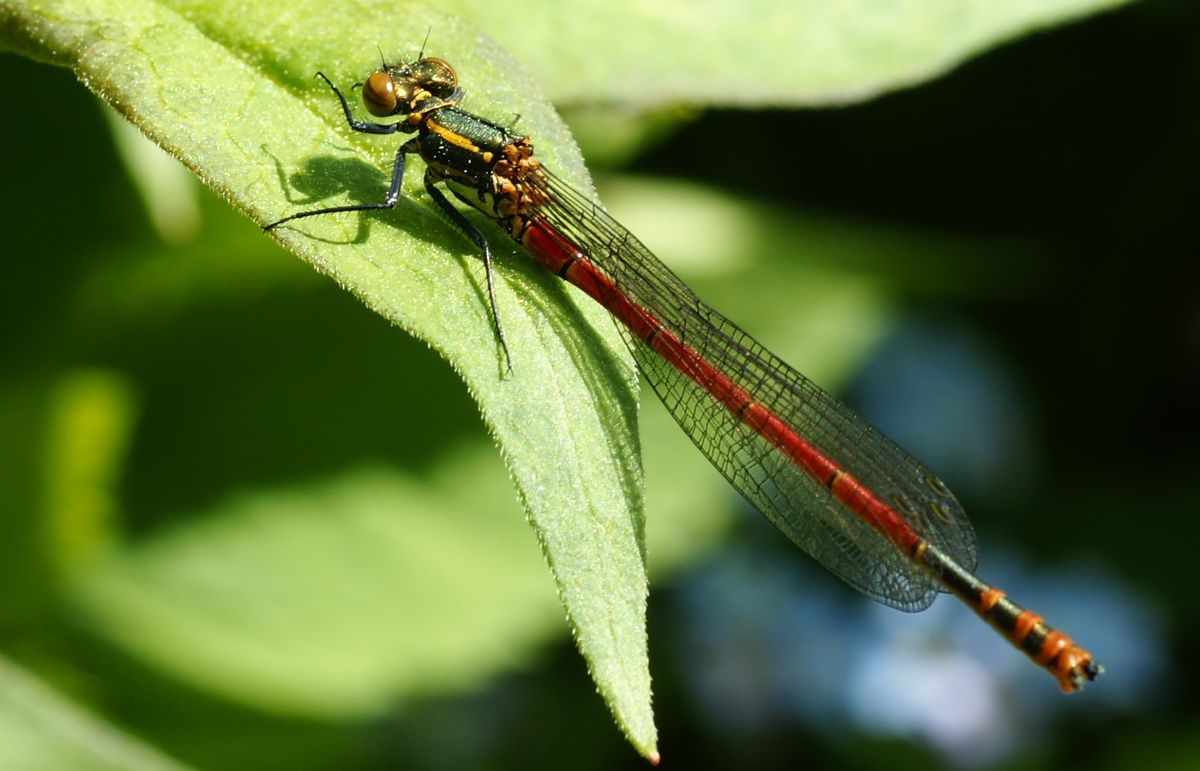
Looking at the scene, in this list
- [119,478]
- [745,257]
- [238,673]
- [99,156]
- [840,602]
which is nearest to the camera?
[99,156]

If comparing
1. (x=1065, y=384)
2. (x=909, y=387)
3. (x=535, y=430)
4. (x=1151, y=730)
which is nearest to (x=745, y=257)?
(x=909, y=387)

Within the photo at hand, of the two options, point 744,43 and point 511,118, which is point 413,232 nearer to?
point 511,118

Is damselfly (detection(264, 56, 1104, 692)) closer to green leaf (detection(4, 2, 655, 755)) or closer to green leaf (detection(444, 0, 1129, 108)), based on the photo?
green leaf (detection(444, 0, 1129, 108))

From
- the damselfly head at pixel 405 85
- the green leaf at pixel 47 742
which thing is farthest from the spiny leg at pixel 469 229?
the green leaf at pixel 47 742

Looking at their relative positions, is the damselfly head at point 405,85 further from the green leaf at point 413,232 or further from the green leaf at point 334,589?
the green leaf at point 334,589

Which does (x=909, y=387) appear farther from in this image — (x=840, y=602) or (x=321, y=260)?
(x=321, y=260)

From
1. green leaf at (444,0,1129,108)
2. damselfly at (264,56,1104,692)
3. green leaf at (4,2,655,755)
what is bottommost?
damselfly at (264,56,1104,692)

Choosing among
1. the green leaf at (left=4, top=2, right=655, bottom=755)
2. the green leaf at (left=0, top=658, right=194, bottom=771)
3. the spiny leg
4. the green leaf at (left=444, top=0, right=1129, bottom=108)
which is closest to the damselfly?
the spiny leg

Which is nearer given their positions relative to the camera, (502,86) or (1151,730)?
(502,86)
